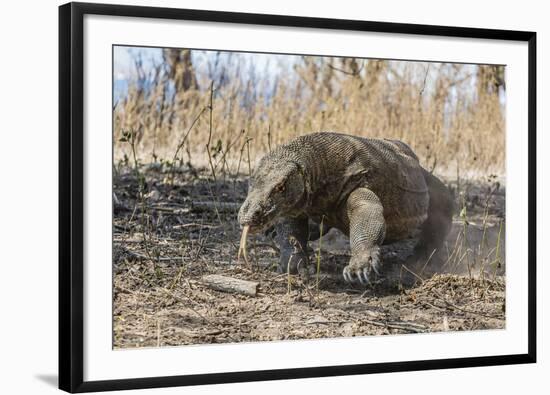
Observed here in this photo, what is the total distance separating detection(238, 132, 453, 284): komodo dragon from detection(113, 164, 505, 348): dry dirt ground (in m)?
0.09

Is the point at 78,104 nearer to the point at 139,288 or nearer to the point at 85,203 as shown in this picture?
the point at 85,203

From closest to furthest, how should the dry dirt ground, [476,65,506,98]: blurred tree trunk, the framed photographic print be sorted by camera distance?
the framed photographic print → the dry dirt ground → [476,65,506,98]: blurred tree trunk

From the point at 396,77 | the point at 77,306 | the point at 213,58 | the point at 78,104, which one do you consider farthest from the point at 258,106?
the point at 77,306

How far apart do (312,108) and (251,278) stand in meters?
1.05

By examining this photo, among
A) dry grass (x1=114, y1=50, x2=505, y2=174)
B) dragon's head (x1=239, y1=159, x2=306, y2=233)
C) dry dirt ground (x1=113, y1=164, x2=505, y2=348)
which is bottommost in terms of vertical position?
dry dirt ground (x1=113, y1=164, x2=505, y2=348)

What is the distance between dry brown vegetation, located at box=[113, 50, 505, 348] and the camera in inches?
214

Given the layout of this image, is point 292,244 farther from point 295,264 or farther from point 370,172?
point 370,172

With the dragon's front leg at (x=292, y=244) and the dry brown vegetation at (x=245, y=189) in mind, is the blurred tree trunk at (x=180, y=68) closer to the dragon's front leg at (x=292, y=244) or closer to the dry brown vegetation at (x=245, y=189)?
the dry brown vegetation at (x=245, y=189)

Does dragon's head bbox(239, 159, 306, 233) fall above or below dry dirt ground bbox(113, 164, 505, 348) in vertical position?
above

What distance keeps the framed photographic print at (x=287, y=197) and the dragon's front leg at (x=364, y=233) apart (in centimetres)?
1

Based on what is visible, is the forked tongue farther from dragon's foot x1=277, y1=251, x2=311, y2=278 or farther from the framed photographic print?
dragon's foot x1=277, y1=251, x2=311, y2=278

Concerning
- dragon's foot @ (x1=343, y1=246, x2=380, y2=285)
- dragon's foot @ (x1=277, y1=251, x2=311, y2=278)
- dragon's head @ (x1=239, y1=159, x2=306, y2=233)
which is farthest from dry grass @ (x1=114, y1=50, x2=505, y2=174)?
dragon's foot @ (x1=343, y1=246, x2=380, y2=285)

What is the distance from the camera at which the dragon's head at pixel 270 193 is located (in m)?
5.66

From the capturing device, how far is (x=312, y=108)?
6004 mm
